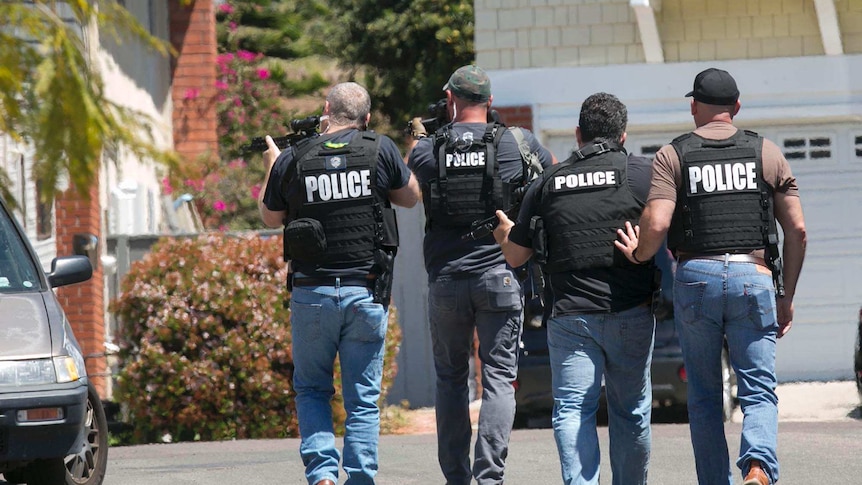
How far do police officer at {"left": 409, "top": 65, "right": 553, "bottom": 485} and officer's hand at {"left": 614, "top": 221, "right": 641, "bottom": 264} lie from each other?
0.76 meters

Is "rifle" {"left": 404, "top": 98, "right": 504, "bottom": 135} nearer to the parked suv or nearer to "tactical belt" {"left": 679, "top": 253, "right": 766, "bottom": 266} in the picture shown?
"tactical belt" {"left": 679, "top": 253, "right": 766, "bottom": 266}

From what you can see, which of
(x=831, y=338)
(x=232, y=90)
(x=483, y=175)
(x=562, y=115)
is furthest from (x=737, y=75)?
(x=232, y=90)

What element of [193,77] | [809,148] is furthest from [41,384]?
[193,77]

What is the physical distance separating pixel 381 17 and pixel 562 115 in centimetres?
1164

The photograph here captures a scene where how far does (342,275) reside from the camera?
6816mm

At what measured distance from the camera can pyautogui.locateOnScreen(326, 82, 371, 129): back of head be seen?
22.9 feet

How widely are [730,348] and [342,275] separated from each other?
68.5 inches

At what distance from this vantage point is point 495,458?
6.89 metres

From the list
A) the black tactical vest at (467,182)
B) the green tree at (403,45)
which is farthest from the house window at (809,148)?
the green tree at (403,45)

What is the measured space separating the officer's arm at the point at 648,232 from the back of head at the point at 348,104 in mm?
1383

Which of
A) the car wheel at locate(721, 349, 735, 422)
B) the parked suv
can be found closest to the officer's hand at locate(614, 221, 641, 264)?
the parked suv

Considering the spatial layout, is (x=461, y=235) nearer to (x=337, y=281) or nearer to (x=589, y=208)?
(x=337, y=281)

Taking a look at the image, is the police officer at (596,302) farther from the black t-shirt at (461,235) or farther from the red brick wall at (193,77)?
the red brick wall at (193,77)

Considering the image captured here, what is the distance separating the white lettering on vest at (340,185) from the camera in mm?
6848
